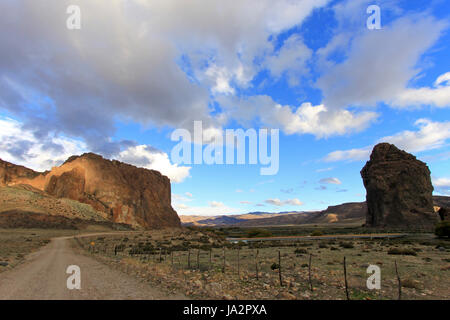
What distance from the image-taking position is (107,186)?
120m

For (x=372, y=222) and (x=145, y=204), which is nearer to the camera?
(x=372, y=222)

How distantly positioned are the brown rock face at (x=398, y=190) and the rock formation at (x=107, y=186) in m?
101

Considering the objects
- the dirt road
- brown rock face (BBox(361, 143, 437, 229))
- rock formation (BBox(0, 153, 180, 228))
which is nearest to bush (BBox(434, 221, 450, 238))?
brown rock face (BBox(361, 143, 437, 229))

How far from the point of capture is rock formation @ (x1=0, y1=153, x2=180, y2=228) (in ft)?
354

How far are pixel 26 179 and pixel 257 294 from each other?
14096cm

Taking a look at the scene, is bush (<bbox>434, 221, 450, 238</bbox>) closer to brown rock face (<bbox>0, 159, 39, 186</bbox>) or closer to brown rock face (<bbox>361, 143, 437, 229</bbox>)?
brown rock face (<bbox>361, 143, 437, 229</bbox>)

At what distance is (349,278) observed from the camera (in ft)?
46.8

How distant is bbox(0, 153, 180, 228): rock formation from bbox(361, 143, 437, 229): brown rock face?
10086 centimetres

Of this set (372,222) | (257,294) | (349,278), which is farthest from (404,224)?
(257,294)

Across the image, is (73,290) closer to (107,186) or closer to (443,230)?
(443,230)

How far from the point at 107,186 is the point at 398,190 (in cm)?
12063

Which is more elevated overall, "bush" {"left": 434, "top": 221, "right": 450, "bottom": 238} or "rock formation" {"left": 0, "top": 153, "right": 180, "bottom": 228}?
"rock formation" {"left": 0, "top": 153, "right": 180, "bottom": 228}

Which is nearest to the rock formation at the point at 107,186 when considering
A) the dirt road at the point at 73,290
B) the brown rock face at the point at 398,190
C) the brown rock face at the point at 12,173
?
the brown rock face at the point at 12,173
